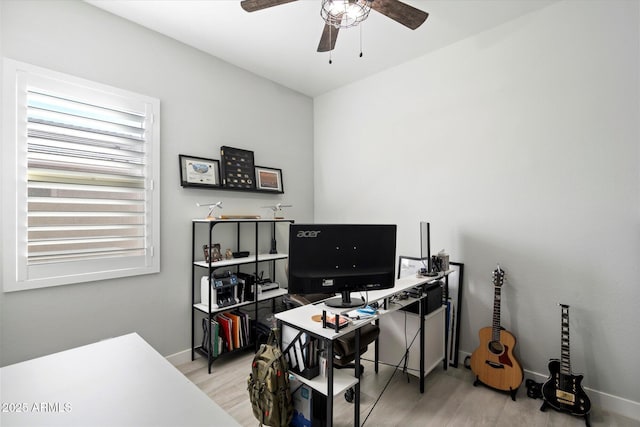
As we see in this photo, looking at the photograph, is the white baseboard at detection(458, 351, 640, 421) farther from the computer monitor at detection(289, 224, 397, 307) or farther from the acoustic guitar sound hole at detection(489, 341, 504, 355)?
the computer monitor at detection(289, 224, 397, 307)

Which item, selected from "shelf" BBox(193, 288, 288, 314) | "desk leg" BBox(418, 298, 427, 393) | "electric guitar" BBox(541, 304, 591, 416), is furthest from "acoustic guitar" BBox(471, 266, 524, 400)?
"shelf" BBox(193, 288, 288, 314)

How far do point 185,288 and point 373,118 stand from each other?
2620 millimetres

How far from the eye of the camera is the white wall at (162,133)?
Answer: 2072 millimetres

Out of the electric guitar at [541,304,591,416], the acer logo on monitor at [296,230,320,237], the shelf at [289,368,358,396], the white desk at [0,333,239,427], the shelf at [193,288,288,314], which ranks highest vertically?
the acer logo on monitor at [296,230,320,237]

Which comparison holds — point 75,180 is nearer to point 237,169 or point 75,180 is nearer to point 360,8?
point 237,169

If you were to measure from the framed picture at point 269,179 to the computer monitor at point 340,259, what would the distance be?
164 centimetres

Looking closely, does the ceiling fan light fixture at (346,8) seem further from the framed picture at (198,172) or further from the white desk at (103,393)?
the white desk at (103,393)

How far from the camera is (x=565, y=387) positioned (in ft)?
6.91

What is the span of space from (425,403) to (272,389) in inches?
→ 48.2

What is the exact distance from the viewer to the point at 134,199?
250 centimetres

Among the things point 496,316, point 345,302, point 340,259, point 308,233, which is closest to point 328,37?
point 308,233

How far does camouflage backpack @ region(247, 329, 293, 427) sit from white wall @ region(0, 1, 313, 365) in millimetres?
1390

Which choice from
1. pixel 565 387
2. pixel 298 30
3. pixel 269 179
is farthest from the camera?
pixel 269 179

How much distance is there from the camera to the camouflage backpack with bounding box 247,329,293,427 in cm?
169
